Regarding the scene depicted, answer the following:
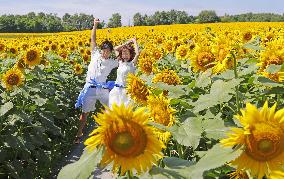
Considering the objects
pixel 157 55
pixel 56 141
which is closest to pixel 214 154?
pixel 157 55

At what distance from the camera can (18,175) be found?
621 cm

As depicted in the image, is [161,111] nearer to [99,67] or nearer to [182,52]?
[182,52]

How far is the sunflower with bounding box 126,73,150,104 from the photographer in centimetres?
318

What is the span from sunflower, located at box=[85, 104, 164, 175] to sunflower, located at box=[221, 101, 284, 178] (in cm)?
30

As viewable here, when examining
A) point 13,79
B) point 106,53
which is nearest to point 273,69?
point 13,79

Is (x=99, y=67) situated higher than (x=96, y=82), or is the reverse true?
(x=99, y=67)

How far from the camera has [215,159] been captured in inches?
64.1

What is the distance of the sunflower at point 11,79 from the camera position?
6.60m

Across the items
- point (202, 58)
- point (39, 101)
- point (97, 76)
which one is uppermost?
point (202, 58)

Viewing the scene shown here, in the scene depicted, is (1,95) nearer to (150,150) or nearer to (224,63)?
(224,63)

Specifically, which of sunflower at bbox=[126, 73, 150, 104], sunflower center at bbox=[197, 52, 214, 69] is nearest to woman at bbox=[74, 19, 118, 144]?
sunflower center at bbox=[197, 52, 214, 69]

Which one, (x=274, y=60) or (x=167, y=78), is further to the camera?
(x=167, y=78)

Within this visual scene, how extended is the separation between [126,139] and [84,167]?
0.60 feet

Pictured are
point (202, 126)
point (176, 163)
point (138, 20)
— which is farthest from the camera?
point (138, 20)
